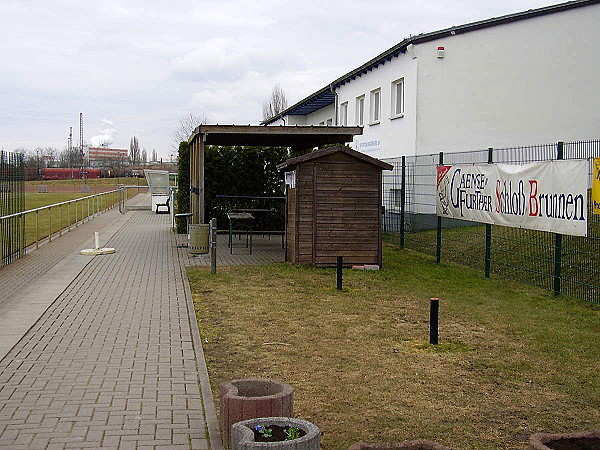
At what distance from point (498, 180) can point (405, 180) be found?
239 inches

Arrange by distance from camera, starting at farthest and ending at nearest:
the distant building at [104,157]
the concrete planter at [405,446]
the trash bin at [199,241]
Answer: the distant building at [104,157]
the trash bin at [199,241]
the concrete planter at [405,446]

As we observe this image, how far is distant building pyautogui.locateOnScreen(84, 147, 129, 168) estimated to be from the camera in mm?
110812

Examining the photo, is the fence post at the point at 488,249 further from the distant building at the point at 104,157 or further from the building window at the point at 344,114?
the distant building at the point at 104,157

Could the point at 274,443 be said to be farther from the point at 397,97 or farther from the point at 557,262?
the point at 397,97

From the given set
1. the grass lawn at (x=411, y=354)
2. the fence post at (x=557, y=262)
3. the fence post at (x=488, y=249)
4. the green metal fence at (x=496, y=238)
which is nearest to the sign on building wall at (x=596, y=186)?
the green metal fence at (x=496, y=238)

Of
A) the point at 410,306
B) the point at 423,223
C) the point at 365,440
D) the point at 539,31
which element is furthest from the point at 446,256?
the point at 365,440

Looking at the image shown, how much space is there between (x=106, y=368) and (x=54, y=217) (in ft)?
83.7

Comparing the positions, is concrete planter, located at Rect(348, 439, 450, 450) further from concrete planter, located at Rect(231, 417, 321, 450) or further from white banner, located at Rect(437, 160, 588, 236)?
white banner, located at Rect(437, 160, 588, 236)

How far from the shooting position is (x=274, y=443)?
4.25m

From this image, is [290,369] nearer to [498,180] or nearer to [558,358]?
[558,358]

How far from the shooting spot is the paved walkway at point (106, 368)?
5.41m

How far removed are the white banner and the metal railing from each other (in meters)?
8.80

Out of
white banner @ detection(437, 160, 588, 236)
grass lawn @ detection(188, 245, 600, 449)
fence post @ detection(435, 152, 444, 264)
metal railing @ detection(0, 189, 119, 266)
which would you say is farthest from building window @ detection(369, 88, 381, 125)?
grass lawn @ detection(188, 245, 600, 449)

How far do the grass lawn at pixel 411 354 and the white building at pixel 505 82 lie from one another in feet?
33.4
